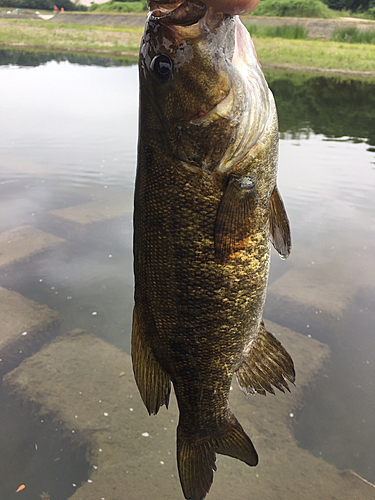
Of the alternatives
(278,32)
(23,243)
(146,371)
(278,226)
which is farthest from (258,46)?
(146,371)

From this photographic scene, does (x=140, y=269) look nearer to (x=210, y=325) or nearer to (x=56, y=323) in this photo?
(x=210, y=325)

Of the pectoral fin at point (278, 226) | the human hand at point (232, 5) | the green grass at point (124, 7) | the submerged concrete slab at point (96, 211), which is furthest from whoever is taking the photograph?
the green grass at point (124, 7)

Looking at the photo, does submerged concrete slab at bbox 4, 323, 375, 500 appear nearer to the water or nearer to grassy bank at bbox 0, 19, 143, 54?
the water

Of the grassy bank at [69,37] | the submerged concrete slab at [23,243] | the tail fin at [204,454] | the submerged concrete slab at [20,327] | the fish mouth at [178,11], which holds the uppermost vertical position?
the fish mouth at [178,11]

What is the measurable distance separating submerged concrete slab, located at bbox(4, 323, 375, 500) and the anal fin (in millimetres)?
1437

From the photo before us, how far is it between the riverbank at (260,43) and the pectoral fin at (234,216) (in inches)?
945

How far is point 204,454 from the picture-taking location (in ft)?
5.99

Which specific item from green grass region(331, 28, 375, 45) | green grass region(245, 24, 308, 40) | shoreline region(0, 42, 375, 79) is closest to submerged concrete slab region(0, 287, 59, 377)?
shoreline region(0, 42, 375, 79)

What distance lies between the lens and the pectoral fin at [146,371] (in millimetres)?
1730

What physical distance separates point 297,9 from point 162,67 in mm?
41614

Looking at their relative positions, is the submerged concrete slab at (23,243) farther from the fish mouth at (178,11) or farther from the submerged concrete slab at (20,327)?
the fish mouth at (178,11)

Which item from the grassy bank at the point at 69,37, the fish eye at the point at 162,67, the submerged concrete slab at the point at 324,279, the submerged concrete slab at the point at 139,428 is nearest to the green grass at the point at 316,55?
the grassy bank at the point at 69,37

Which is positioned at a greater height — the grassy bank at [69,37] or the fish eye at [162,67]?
the fish eye at [162,67]

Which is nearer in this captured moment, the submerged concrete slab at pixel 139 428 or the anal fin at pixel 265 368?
the anal fin at pixel 265 368
